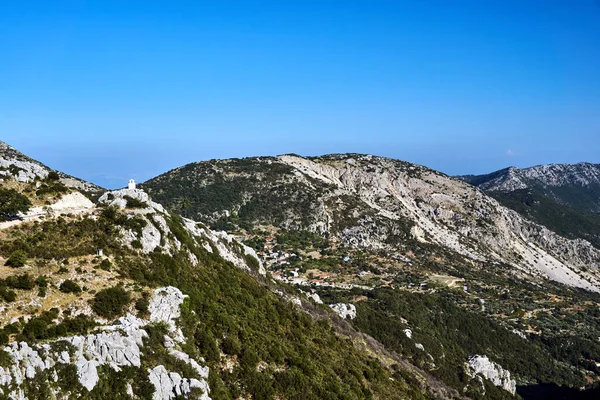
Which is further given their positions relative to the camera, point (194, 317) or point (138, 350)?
point (194, 317)

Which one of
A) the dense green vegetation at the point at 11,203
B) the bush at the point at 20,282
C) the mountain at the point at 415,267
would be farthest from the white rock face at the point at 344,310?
the bush at the point at 20,282

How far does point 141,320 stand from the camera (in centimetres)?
2822

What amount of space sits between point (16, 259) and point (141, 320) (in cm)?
902

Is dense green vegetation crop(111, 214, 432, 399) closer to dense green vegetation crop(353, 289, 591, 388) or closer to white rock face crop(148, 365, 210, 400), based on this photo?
white rock face crop(148, 365, 210, 400)

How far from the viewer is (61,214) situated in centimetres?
3662

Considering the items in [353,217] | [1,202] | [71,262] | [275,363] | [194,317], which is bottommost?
[353,217]

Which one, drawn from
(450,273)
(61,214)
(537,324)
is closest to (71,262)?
(61,214)

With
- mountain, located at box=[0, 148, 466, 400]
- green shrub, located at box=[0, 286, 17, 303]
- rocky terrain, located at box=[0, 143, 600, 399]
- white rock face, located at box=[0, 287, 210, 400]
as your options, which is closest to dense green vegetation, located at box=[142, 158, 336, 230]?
rocky terrain, located at box=[0, 143, 600, 399]

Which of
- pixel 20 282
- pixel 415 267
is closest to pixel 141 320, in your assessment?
pixel 20 282

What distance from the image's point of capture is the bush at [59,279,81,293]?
91.7ft

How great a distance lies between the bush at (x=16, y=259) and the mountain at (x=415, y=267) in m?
37.2

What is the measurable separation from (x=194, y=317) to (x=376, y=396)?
1605 centimetres

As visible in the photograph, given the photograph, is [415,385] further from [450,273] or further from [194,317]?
[450,273]

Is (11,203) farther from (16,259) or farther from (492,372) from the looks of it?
(492,372)
